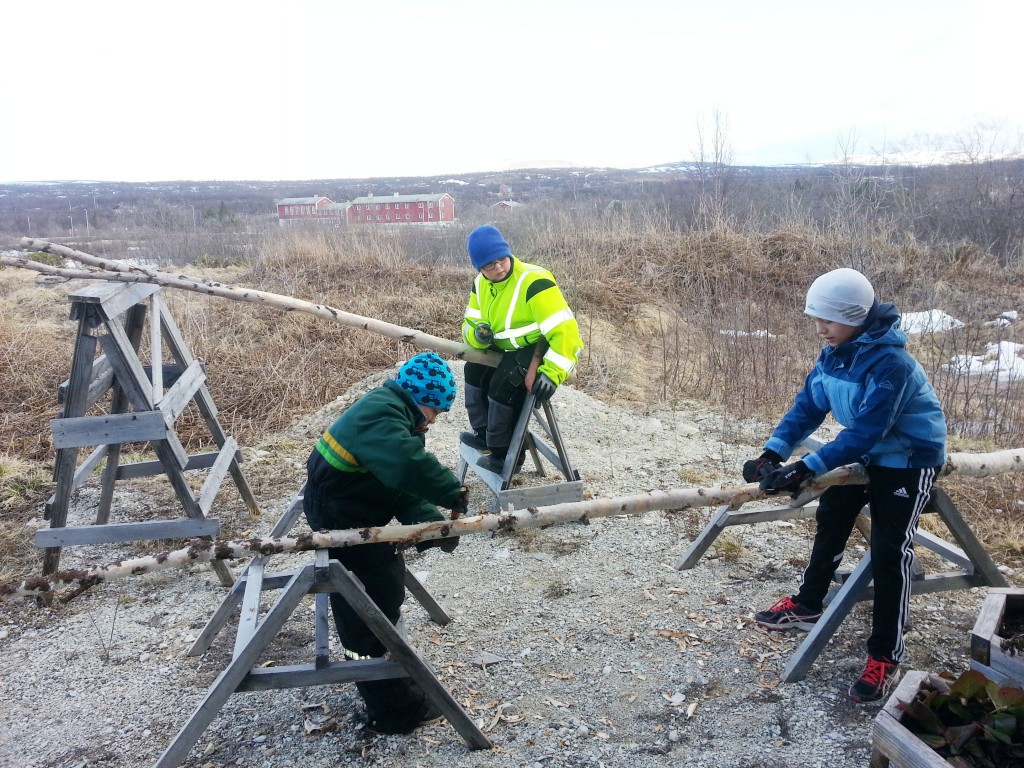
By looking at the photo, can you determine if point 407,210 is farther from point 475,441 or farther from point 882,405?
point 882,405

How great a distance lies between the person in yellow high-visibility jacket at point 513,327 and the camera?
196 inches

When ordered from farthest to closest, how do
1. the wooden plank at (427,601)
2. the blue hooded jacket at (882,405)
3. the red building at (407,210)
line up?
the red building at (407,210), the wooden plank at (427,601), the blue hooded jacket at (882,405)

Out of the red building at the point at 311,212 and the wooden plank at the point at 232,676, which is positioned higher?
the red building at the point at 311,212

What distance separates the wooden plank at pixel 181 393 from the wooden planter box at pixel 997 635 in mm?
4363

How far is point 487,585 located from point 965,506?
12.2 ft

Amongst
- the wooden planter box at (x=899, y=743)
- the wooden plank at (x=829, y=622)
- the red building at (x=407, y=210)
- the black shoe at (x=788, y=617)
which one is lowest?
the black shoe at (x=788, y=617)

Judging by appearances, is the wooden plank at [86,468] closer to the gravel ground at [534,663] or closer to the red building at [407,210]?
the gravel ground at [534,663]

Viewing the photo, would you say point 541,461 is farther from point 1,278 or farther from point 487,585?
point 1,278

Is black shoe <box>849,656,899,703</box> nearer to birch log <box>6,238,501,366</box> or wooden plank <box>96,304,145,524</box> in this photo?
birch log <box>6,238,501,366</box>

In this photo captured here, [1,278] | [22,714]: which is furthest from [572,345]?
[1,278]

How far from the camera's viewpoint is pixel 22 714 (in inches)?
143

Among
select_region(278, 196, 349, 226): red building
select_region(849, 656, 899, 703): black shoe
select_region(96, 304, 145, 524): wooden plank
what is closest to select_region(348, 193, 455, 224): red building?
select_region(278, 196, 349, 226): red building

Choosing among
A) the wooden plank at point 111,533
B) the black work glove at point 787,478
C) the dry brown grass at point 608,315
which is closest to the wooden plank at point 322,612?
the wooden plank at point 111,533

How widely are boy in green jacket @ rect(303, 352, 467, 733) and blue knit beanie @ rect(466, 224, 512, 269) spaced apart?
168cm
